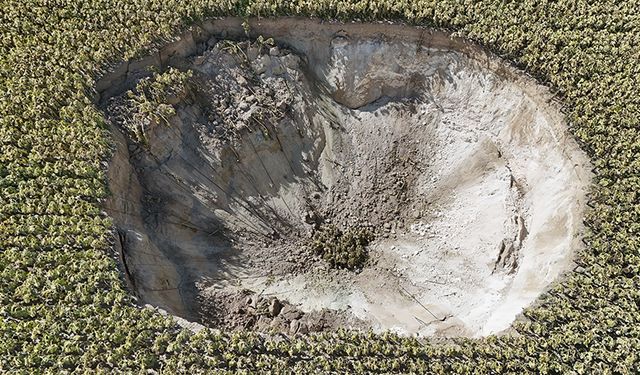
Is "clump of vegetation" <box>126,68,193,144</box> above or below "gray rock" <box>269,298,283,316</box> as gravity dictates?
above

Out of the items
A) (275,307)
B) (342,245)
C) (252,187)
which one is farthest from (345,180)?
(275,307)

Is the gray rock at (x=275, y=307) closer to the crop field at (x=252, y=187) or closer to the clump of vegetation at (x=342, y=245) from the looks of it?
the crop field at (x=252, y=187)

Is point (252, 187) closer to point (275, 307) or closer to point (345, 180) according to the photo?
point (345, 180)

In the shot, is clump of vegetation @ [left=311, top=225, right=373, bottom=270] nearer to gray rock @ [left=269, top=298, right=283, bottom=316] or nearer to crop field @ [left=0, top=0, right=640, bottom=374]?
crop field @ [left=0, top=0, right=640, bottom=374]

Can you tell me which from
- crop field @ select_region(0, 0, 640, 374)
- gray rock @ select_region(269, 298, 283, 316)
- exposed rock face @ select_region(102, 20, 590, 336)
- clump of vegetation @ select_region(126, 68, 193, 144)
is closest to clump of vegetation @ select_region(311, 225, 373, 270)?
crop field @ select_region(0, 0, 640, 374)

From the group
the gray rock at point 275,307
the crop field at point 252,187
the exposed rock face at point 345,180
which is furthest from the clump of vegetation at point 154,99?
the gray rock at point 275,307

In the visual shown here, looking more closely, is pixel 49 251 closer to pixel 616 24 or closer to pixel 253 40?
pixel 253 40
